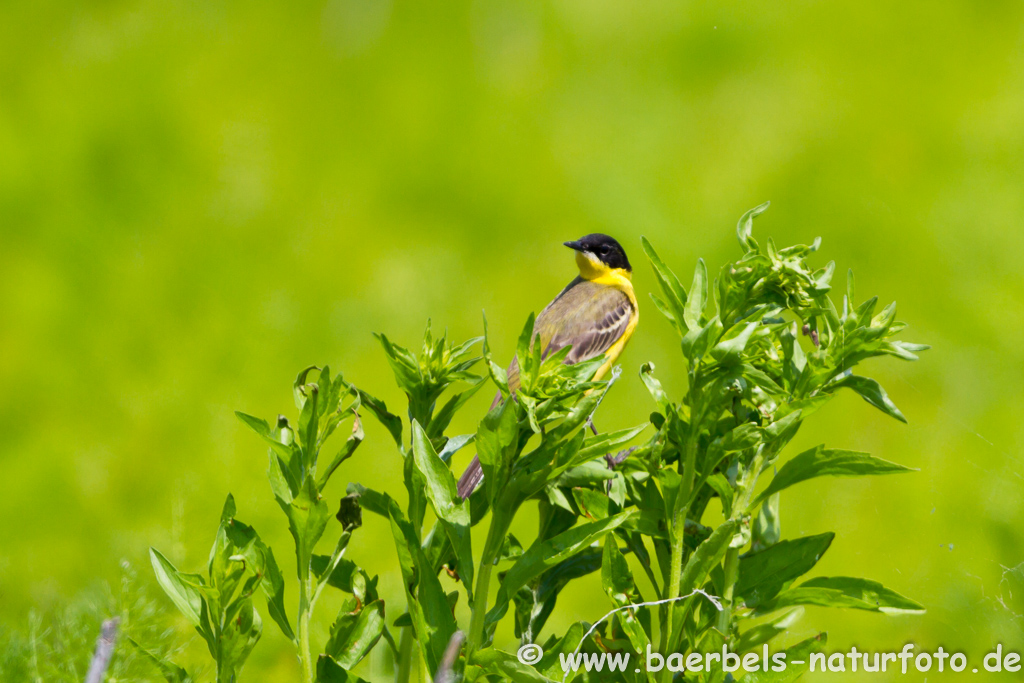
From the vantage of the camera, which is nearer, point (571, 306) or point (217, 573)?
point (217, 573)

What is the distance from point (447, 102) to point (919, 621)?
3.05m

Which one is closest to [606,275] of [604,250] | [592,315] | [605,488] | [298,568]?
[604,250]

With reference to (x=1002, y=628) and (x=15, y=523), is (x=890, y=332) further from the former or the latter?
(x=15, y=523)

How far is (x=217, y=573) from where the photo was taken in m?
1.24

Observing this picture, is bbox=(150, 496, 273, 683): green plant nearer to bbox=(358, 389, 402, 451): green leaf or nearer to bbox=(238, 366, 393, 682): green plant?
bbox=(238, 366, 393, 682): green plant

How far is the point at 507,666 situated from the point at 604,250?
2399 millimetres

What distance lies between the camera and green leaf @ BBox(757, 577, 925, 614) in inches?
46.9

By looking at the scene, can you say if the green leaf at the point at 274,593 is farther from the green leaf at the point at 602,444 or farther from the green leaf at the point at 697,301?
the green leaf at the point at 697,301

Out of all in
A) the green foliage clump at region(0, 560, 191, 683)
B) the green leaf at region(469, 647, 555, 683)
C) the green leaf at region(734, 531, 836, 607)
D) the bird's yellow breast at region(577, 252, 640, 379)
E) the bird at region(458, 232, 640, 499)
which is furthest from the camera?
the bird's yellow breast at region(577, 252, 640, 379)

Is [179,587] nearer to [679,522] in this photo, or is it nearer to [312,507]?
[312,507]

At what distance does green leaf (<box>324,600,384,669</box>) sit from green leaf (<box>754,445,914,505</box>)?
0.53 metres

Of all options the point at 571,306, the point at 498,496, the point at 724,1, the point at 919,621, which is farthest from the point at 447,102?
the point at 498,496

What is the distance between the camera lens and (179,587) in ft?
4.06

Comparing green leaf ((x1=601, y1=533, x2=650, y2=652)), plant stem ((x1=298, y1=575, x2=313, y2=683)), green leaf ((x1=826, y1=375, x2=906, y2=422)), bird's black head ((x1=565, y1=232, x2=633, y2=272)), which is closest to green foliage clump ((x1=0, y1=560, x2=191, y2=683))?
plant stem ((x1=298, y1=575, x2=313, y2=683))
